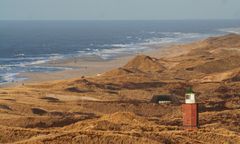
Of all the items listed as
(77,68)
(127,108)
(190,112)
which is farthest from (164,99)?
(77,68)

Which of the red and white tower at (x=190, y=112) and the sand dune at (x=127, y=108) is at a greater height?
the red and white tower at (x=190, y=112)

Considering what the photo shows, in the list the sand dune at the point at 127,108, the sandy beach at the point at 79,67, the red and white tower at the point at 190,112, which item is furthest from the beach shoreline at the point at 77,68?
the red and white tower at the point at 190,112

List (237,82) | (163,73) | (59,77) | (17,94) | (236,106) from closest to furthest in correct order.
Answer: (236,106) < (17,94) < (237,82) < (163,73) < (59,77)

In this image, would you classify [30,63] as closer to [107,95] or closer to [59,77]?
[59,77]

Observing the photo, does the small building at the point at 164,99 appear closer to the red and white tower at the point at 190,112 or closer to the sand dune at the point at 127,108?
the sand dune at the point at 127,108

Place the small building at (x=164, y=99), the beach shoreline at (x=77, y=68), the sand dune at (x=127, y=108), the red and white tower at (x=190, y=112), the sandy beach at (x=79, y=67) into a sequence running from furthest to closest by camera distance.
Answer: the sandy beach at (x=79, y=67)
the beach shoreline at (x=77, y=68)
the small building at (x=164, y=99)
the red and white tower at (x=190, y=112)
the sand dune at (x=127, y=108)

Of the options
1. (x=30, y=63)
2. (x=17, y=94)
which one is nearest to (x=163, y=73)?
(x=17, y=94)

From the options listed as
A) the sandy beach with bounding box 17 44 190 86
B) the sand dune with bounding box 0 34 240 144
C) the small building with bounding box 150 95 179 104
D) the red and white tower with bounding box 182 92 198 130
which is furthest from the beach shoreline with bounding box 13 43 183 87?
the red and white tower with bounding box 182 92 198 130

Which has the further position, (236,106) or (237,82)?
(237,82)

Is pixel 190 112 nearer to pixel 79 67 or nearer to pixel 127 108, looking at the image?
pixel 127 108
